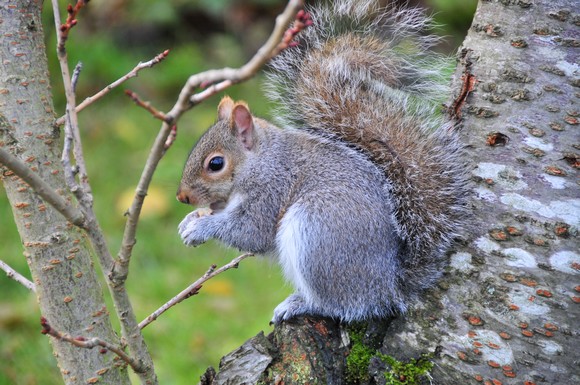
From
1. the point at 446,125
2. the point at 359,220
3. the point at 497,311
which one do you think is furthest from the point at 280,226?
the point at 497,311

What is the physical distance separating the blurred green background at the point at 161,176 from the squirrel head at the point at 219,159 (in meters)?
0.25

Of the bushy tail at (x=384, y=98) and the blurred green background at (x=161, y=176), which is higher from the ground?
the blurred green background at (x=161, y=176)

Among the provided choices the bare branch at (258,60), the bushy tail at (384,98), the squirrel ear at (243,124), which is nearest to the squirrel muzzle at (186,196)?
the squirrel ear at (243,124)

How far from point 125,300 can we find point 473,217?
65cm

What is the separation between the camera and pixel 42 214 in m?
1.21

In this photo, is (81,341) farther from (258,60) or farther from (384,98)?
(384,98)

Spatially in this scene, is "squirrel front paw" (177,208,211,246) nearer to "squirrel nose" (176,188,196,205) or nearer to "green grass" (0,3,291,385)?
"squirrel nose" (176,188,196,205)

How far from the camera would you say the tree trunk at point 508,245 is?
3.84ft

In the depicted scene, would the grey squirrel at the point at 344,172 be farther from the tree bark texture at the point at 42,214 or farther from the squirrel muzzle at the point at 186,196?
the tree bark texture at the point at 42,214

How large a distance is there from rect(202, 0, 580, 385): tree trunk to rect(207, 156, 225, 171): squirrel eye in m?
0.55

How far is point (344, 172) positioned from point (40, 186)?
80cm

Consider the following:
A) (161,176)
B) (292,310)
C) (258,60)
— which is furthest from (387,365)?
(161,176)

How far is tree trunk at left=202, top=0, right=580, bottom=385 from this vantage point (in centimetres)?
117

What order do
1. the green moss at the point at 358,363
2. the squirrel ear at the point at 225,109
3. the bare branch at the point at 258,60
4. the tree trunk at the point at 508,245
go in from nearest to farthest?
1. the bare branch at the point at 258,60
2. the tree trunk at the point at 508,245
3. the green moss at the point at 358,363
4. the squirrel ear at the point at 225,109
